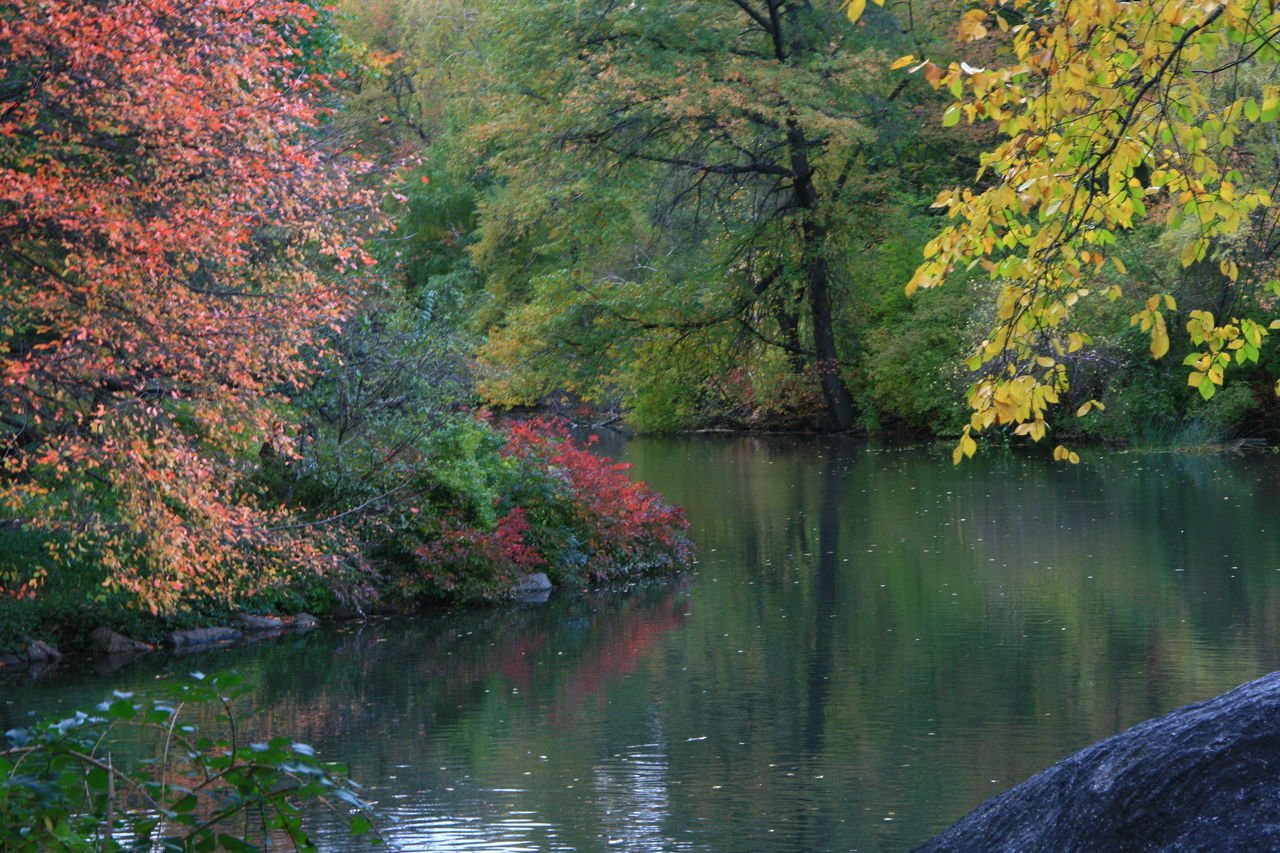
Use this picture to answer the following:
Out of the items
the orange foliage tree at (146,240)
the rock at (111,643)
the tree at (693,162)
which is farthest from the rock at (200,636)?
the tree at (693,162)

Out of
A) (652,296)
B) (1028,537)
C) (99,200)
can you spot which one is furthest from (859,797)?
(652,296)

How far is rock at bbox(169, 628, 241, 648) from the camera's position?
1242 cm

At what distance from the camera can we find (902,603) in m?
13.3

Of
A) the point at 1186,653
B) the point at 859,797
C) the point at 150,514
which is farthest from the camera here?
the point at 1186,653

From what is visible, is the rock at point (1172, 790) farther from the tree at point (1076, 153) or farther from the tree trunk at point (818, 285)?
the tree trunk at point (818, 285)

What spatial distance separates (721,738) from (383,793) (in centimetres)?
212

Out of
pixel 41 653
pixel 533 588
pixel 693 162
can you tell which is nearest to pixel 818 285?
Answer: pixel 693 162

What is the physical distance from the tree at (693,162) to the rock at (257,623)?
574 inches

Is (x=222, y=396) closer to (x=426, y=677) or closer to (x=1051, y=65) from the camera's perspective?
(x=426, y=677)

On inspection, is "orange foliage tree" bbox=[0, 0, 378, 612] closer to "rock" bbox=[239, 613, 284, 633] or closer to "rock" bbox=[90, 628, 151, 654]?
"rock" bbox=[90, 628, 151, 654]

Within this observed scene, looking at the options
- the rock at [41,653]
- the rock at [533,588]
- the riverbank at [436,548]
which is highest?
the riverbank at [436,548]

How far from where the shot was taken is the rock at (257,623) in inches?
513

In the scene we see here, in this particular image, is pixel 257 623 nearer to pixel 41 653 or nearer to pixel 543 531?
pixel 41 653

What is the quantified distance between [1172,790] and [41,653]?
10193 millimetres
